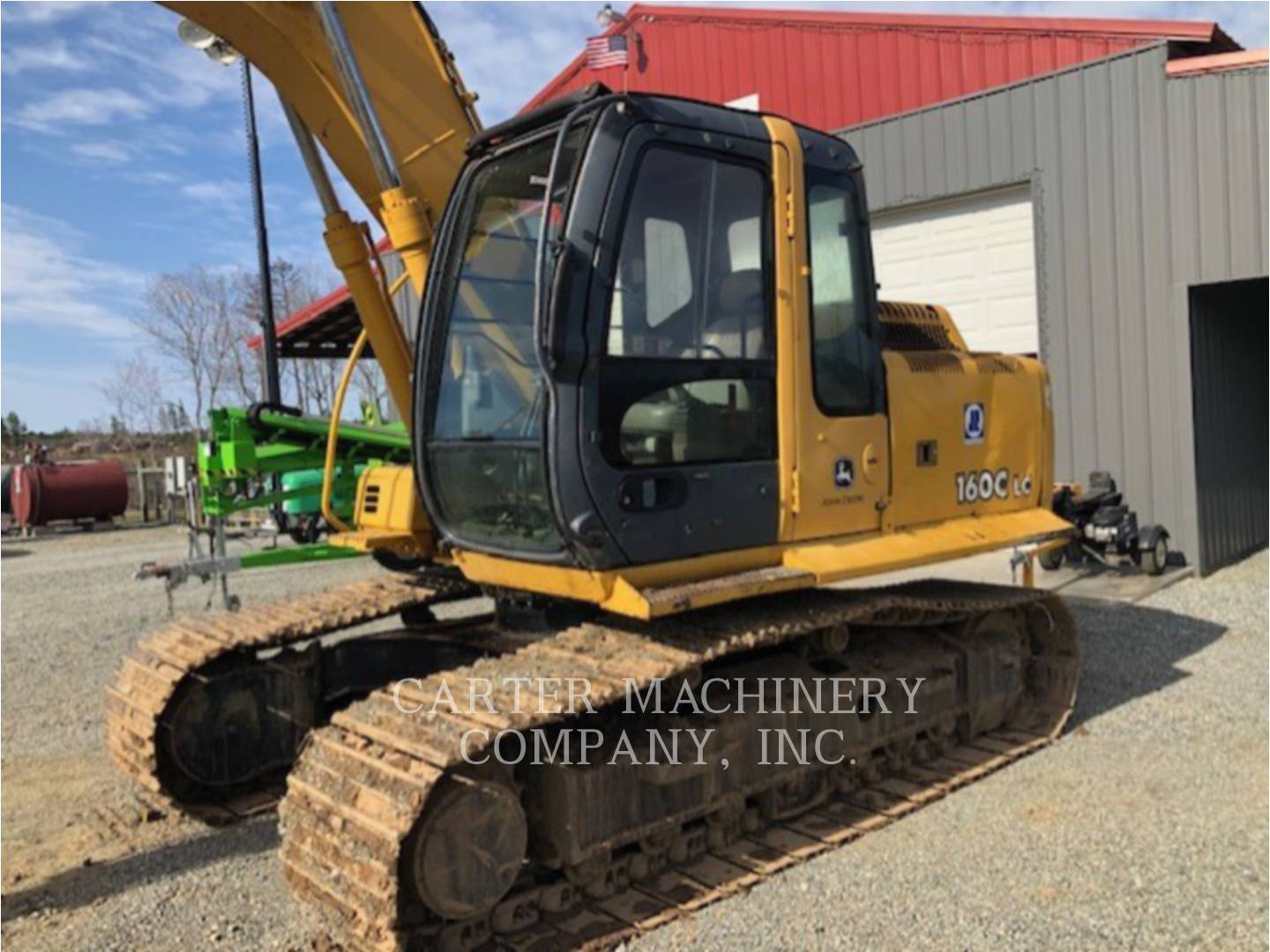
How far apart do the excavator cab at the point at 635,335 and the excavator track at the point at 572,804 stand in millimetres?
411

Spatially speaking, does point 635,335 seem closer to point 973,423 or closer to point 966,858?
point 973,423

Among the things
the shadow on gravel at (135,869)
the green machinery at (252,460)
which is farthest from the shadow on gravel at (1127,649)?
the green machinery at (252,460)

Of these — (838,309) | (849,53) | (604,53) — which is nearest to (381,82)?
(838,309)

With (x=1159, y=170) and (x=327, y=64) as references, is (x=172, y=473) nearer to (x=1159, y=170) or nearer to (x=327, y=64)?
(x=327, y=64)

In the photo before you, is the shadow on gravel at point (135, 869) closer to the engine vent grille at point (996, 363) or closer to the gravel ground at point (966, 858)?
the gravel ground at point (966, 858)

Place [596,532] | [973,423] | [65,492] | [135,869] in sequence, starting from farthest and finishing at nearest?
[65,492], [973,423], [135,869], [596,532]

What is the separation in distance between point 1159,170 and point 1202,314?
1387 mm

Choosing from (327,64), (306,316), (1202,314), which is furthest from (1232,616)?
(306,316)

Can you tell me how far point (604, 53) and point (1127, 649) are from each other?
6262 millimetres

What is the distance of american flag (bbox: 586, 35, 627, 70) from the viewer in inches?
313

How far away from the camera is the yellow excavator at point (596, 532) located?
3590 mm

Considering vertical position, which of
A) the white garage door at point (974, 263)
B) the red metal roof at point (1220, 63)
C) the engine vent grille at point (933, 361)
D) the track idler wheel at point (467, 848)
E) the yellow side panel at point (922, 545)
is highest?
the red metal roof at point (1220, 63)

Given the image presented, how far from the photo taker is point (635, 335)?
3816 millimetres

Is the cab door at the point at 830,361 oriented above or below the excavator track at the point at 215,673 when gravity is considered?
above
